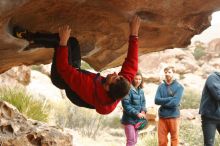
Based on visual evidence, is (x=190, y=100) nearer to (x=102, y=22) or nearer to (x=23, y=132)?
(x=23, y=132)

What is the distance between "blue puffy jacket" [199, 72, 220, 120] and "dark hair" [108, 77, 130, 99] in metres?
2.67

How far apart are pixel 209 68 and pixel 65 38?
2808 centimetres

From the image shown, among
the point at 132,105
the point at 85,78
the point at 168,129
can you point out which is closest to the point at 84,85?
the point at 85,78

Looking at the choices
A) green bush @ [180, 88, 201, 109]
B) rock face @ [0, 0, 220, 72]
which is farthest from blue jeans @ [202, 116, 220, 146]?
green bush @ [180, 88, 201, 109]

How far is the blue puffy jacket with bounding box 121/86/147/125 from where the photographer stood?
23.4ft

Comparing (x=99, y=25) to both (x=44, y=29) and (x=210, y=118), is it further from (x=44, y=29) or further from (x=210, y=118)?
(x=210, y=118)

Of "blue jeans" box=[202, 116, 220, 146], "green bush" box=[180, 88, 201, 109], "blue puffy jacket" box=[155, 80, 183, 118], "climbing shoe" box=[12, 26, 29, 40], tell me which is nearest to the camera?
"climbing shoe" box=[12, 26, 29, 40]

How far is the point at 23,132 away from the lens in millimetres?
6359

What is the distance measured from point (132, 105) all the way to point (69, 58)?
241 centimetres

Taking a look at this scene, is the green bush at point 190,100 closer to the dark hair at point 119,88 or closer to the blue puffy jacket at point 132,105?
the blue puffy jacket at point 132,105

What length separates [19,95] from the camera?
992 centimetres

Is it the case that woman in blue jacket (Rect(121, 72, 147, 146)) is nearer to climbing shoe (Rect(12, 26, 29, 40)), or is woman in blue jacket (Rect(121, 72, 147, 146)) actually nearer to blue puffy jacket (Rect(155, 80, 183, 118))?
blue puffy jacket (Rect(155, 80, 183, 118))

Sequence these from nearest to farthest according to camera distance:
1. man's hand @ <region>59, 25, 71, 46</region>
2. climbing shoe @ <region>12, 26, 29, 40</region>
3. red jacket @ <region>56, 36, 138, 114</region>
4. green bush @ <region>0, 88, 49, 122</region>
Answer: red jacket @ <region>56, 36, 138, 114</region>, man's hand @ <region>59, 25, 71, 46</region>, climbing shoe @ <region>12, 26, 29, 40</region>, green bush @ <region>0, 88, 49, 122</region>

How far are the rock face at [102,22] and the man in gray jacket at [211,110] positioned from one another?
33.2 inches
